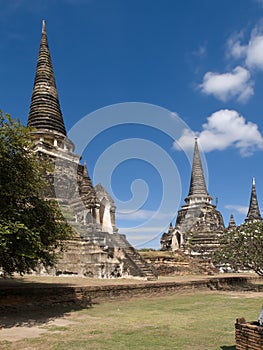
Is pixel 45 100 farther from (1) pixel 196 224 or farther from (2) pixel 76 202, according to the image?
(1) pixel 196 224

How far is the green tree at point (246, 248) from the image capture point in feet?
61.6

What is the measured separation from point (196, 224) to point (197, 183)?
7.92 metres

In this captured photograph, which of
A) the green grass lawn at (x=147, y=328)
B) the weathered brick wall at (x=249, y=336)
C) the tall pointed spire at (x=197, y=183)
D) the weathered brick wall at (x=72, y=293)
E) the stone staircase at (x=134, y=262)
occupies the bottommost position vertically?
the green grass lawn at (x=147, y=328)

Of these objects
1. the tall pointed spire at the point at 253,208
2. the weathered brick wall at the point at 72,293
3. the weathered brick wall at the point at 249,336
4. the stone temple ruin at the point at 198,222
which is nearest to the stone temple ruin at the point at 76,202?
the weathered brick wall at the point at 72,293

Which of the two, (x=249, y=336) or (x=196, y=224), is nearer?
(x=249, y=336)

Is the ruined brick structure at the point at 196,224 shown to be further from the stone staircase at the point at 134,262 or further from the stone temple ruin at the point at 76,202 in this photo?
the stone staircase at the point at 134,262

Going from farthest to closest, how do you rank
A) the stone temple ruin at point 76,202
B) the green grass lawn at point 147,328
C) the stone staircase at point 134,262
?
1. the stone staircase at point 134,262
2. the stone temple ruin at point 76,202
3. the green grass lawn at point 147,328

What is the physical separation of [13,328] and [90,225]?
12836 mm

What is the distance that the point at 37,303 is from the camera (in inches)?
446

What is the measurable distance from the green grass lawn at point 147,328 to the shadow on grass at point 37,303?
63cm

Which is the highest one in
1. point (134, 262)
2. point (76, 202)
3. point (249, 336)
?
point (76, 202)

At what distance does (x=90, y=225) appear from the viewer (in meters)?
21.3

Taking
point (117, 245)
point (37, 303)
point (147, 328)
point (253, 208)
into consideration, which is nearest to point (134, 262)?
point (117, 245)

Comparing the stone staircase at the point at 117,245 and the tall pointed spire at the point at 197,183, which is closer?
the stone staircase at the point at 117,245
